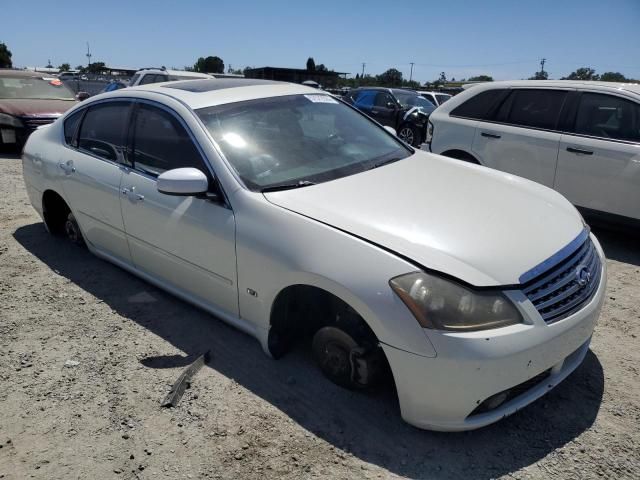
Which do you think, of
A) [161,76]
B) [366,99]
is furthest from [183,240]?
[366,99]

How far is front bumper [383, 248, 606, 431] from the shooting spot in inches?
82.0

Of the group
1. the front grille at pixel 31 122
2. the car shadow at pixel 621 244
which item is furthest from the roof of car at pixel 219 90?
the front grille at pixel 31 122

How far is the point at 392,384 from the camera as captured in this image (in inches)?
106

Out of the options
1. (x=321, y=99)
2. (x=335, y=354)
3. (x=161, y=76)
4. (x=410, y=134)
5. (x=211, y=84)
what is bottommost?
(x=335, y=354)

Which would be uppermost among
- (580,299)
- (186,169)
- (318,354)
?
(186,169)

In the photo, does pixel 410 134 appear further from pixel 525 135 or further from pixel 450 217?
pixel 450 217

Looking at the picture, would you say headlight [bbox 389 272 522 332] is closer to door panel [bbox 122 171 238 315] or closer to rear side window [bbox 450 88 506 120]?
door panel [bbox 122 171 238 315]

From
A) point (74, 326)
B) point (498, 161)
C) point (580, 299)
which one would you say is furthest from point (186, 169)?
point (498, 161)

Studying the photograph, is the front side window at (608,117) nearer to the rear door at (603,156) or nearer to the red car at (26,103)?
the rear door at (603,156)

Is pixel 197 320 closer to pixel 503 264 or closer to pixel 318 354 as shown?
pixel 318 354

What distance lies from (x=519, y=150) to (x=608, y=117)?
2.84 ft

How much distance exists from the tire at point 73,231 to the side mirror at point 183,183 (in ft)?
6.50

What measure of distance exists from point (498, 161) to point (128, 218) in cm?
399

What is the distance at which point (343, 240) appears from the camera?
2377mm
